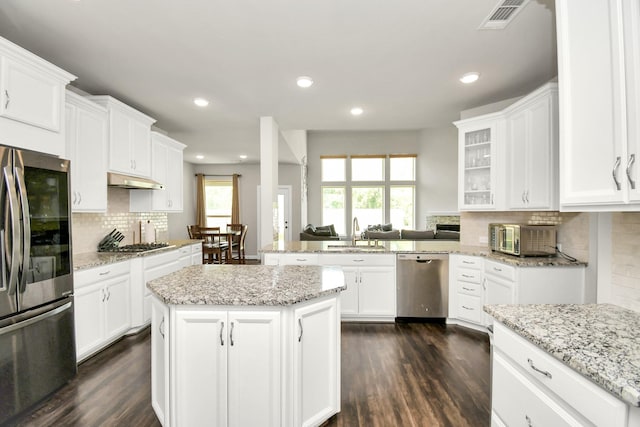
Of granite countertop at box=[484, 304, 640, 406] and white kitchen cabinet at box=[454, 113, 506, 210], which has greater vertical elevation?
white kitchen cabinet at box=[454, 113, 506, 210]

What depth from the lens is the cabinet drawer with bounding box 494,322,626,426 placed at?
2.75 feet

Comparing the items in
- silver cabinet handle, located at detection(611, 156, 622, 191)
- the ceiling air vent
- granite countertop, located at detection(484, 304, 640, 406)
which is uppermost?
the ceiling air vent

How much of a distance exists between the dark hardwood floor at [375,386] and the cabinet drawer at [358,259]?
78cm

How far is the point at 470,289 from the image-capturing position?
133 inches

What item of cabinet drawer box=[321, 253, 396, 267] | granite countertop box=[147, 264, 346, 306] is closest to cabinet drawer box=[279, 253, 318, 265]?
cabinet drawer box=[321, 253, 396, 267]

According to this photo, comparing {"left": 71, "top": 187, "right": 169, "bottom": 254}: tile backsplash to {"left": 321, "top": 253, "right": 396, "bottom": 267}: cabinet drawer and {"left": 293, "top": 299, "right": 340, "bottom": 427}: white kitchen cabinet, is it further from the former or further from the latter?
{"left": 293, "top": 299, "right": 340, "bottom": 427}: white kitchen cabinet

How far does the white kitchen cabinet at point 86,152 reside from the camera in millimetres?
2717

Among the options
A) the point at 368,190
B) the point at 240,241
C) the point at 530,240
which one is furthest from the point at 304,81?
the point at 368,190

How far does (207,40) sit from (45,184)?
1518 millimetres

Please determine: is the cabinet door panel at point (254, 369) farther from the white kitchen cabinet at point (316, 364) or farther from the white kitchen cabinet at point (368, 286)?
the white kitchen cabinet at point (368, 286)

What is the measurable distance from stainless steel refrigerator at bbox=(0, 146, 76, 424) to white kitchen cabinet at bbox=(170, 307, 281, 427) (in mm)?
1089

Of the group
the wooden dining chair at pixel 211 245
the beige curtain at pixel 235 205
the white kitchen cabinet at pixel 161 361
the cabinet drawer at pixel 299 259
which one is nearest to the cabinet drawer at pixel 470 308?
the cabinet drawer at pixel 299 259

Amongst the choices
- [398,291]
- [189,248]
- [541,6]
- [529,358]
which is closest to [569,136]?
[529,358]

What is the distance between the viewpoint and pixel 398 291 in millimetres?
3611
